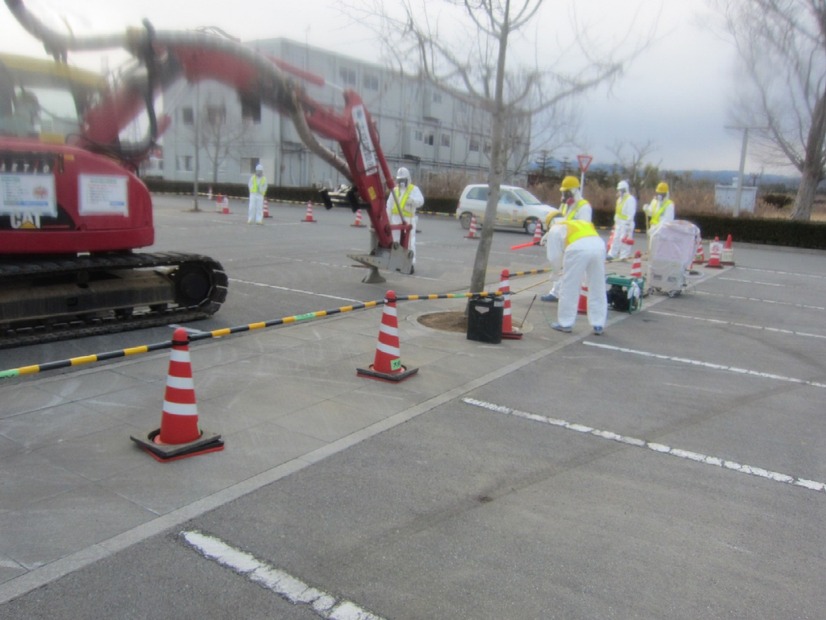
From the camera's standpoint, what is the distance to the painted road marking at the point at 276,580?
10.5 ft

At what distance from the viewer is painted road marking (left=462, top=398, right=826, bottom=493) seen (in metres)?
4.88

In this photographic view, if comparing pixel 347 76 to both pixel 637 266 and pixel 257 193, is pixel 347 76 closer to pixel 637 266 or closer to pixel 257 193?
pixel 637 266

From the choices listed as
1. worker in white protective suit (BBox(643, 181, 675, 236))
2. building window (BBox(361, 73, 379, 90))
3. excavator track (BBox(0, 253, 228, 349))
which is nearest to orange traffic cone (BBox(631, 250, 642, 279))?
worker in white protective suit (BBox(643, 181, 675, 236))

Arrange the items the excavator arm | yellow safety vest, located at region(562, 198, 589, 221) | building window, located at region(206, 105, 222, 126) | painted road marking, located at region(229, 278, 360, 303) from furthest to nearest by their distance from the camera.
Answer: painted road marking, located at region(229, 278, 360, 303) < yellow safety vest, located at region(562, 198, 589, 221) < building window, located at region(206, 105, 222, 126) < the excavator arm

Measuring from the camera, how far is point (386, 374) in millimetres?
6695

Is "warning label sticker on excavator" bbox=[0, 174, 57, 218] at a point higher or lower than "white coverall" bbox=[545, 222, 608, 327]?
higher

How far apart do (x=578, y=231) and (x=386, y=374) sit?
156 inches

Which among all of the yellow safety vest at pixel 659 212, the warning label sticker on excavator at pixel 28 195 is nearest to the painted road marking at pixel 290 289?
the warning label sticker on excavator at pixel 28 195

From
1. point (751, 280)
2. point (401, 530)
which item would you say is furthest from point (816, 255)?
point (401, 530)

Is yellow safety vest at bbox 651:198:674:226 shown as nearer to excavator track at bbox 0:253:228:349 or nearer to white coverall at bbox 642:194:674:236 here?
white coverall at bbox 642:194:674:236

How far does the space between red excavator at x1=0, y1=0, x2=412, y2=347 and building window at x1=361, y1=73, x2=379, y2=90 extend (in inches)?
63.4

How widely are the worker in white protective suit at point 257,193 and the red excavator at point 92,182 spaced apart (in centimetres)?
1510

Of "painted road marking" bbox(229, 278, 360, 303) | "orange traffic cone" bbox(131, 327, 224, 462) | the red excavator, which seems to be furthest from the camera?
"painted road marking" bbox(229, 278, 360, 303)

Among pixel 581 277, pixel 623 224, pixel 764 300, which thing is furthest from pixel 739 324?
pixel 623 224
